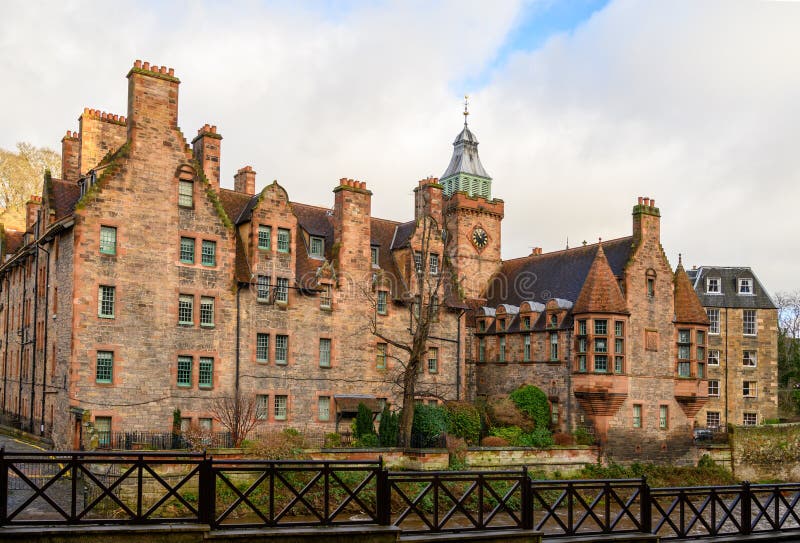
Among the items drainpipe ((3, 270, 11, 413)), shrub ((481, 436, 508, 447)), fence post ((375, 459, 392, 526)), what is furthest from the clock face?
fence post ((375, 459, 392, 526))

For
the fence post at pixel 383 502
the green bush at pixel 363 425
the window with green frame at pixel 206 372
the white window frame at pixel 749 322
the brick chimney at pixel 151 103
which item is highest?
the brick chimney at pixel 151 103

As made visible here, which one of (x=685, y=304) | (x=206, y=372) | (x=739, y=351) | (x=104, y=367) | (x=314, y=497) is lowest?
(x=314, y=497)

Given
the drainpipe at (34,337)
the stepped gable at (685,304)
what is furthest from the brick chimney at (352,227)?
the stepped gable at (685,304)

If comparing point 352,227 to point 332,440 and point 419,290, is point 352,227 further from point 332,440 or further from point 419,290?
point 332,440

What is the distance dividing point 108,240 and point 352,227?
40.7 ft

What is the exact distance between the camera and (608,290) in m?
42.1

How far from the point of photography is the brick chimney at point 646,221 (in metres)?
44.0

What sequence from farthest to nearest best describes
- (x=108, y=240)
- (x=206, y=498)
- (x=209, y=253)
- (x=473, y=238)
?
(x=473, y=238) → (x=209, y=253) → (x=108, y=240) → (x=206, y=498)

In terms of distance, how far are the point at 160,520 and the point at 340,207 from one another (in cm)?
2808

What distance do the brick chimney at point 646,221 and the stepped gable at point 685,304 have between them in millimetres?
2671

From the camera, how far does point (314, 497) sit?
3073cm

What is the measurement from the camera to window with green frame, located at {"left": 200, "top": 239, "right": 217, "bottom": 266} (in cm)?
3672

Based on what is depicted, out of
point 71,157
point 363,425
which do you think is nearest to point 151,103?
point 71,157

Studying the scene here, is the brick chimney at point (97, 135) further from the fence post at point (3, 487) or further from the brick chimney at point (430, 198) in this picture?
the fence post at point (3, 487)
